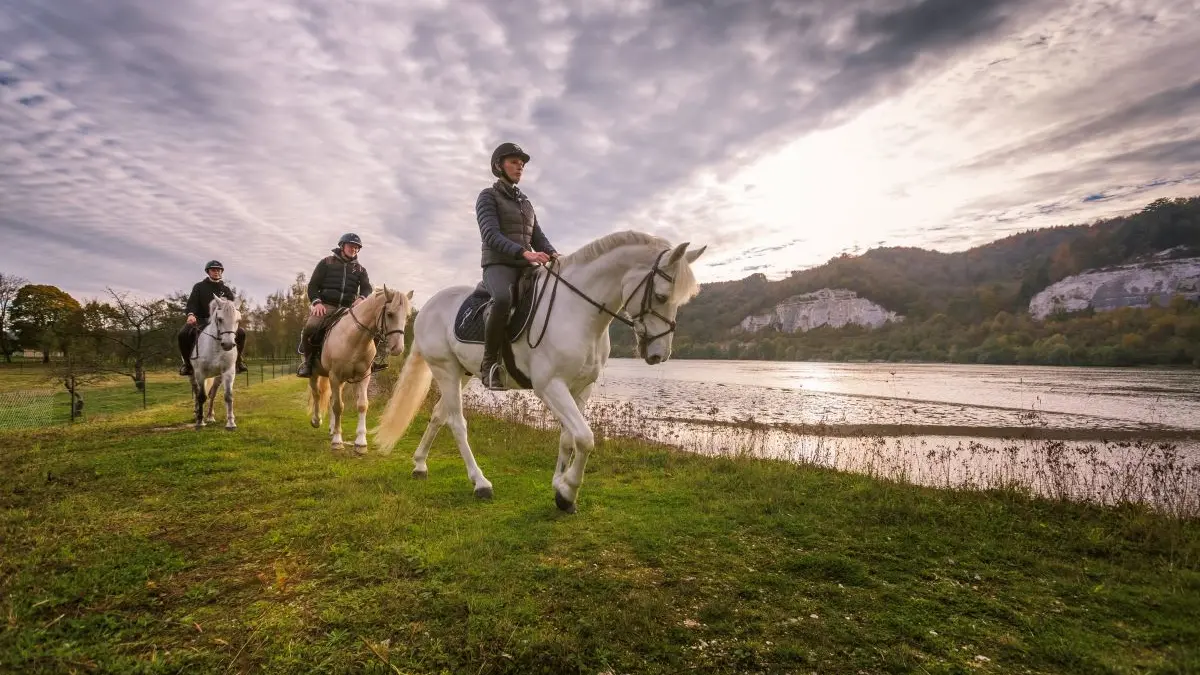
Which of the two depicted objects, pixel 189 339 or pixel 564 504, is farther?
pixel 189 339

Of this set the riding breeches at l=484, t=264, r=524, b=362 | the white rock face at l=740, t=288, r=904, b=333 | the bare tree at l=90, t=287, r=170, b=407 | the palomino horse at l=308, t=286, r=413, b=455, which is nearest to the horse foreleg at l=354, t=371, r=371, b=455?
the palomino horse at l=308, t=286, r=413, b=455

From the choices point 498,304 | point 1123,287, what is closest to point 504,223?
point 498,304

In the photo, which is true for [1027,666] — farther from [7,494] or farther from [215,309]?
[215,309]

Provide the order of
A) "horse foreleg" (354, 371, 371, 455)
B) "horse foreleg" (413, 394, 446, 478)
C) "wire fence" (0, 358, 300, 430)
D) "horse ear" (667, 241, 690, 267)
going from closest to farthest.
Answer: "horse ear" (667, 241, 690, 267), "horse foreleg" (413, 394, 446, 478), "horse foreleg" (354, 371, 371, 455), "wire fence" (0, 358, 300, 430)

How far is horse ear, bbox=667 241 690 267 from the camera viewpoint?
4.38 m

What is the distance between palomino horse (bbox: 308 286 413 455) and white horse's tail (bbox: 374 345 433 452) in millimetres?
855

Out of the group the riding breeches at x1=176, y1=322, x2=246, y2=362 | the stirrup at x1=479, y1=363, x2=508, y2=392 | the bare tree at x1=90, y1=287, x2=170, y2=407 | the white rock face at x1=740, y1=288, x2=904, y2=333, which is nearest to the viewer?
the stirrup at x1=479, y1=363, x2=508, y2=392

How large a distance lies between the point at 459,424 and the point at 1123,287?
434ft

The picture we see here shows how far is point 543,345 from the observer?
16.3ft

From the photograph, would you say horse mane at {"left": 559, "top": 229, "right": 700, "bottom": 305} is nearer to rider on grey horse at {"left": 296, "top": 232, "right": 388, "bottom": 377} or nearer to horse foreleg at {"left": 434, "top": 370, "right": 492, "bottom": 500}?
horse foreleg at {"left": 434, "top": 370, "right": 492, "bottom": 500}

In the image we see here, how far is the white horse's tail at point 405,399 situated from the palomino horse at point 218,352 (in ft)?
17.1

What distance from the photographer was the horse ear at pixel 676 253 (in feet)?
14.4

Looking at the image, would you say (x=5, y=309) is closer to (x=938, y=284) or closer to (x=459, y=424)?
(x=459, y=424)

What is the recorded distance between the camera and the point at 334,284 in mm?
8828
